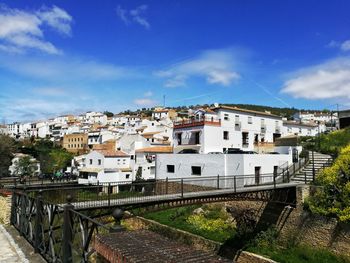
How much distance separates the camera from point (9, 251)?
7.52 meters

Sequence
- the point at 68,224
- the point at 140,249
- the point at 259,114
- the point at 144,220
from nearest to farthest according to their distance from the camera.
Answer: the point at 140,249, the point at 68,224, the point at 144,220, the point at 259,114

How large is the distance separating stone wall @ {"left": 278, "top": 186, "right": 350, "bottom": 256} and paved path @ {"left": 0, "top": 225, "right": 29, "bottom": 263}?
15.2 metres

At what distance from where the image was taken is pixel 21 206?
31.8 ft

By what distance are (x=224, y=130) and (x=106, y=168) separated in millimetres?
17952

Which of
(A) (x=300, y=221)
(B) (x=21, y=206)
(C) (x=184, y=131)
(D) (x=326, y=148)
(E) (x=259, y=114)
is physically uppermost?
(E) (x=259, y=114)

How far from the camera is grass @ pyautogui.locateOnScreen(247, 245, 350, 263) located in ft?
53.4

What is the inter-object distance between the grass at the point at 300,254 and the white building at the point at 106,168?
27.6m

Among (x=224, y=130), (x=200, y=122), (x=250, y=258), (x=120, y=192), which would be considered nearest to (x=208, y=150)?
(x=200, y=122)

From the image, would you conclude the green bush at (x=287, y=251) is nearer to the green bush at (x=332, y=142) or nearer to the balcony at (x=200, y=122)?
the green bush at (x=332, y=142)

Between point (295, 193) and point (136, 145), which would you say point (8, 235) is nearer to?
point (295, 193)

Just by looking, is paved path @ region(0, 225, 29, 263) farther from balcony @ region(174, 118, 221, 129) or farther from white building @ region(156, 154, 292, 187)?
balcony @ region(174, 118, 221, 129)

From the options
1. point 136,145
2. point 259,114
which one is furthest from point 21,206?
point 136,145

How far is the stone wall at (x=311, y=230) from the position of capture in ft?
53.7

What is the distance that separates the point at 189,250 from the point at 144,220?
23.6 metres
